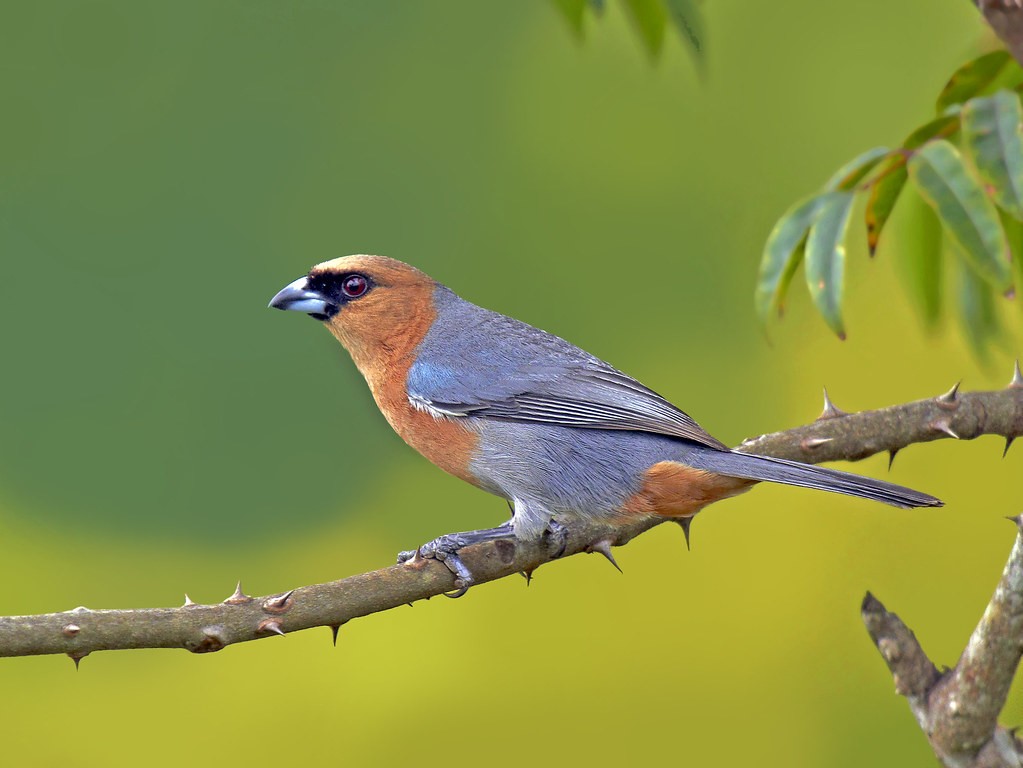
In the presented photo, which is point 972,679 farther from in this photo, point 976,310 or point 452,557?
point 976,310

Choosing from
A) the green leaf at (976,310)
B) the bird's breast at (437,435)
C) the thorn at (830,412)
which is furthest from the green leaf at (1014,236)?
the bird's breast at (437,435)

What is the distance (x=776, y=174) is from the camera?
413cm

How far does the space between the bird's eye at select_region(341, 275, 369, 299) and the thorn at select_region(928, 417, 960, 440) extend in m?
1.44

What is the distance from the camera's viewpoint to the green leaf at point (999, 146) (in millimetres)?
2236

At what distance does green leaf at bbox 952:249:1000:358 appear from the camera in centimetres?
307

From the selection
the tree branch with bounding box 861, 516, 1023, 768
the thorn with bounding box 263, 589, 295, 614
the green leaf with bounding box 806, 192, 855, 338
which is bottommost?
the tree branch with bounding box 861, 516, 1023, 768

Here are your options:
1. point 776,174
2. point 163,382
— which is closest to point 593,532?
point 163,382

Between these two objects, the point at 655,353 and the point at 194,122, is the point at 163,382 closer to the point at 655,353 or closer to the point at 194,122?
the point at 194,122

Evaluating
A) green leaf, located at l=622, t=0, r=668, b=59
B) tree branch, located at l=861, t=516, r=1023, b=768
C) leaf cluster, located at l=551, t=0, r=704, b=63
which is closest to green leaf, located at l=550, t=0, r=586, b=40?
leaf cluster, located at l=551, t=0, r=704, b=63

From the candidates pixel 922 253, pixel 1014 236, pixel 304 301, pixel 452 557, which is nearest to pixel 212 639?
pixel 452 557

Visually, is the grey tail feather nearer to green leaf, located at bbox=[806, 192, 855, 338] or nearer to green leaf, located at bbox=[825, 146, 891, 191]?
green leaf, located at bbox=[806, 192, 855, 338]

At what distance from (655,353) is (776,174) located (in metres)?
0.77

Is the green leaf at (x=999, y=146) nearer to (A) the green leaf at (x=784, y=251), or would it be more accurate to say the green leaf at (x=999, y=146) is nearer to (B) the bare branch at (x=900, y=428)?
(A) the green leaf at (x=784, y=251)

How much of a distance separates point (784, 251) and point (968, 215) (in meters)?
0.38
